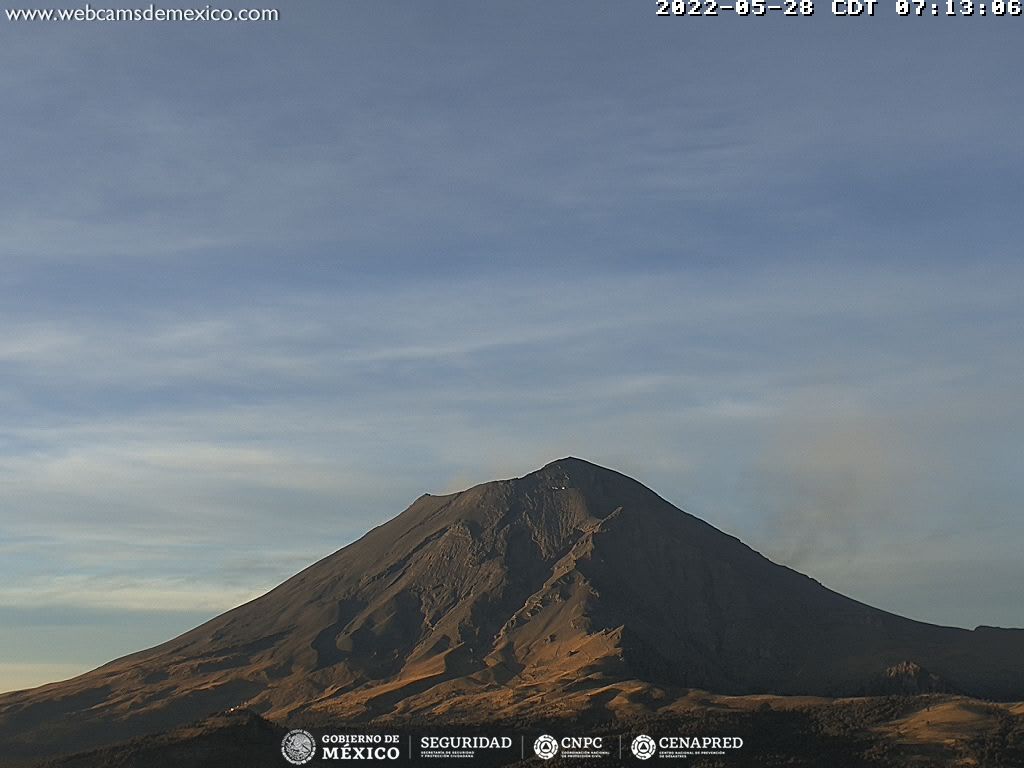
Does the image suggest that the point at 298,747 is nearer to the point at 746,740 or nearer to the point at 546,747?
the point at 546,747

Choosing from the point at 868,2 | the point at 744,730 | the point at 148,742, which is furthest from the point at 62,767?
the point at 868,2

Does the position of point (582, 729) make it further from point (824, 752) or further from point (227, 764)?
point (227, 764)

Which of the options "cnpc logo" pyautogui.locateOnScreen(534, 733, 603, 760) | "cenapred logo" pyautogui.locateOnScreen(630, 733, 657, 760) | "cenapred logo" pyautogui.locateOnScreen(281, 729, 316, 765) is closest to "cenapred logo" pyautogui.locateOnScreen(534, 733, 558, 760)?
"cnpc logo" pyautogui.locateOnScreen(534, 733, 603, 760)

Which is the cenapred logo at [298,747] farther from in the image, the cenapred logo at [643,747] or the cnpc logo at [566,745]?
the cenapred logo at [643,747]

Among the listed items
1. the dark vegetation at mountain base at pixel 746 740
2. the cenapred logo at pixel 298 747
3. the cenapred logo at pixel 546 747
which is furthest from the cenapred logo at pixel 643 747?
the cenapred logo at pixel 298 747

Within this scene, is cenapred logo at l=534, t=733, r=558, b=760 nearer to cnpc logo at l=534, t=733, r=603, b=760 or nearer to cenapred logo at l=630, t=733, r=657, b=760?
A: cnpc logo at l=534, t=733, r=603, b=760

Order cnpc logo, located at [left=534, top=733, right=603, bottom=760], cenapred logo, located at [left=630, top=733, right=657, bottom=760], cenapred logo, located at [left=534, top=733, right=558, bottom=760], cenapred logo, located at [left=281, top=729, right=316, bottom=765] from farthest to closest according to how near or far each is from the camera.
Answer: cenapred logo, located at [left=534, top=733, right=558, bottom=760]
cnpc logo, located at [left=534, top=733, right=603, bottom=760]
cenapred logo, located at [left=630, top=733, right=657, bottom=760]
cenapred logo, located at [left=281, top=729, right=316, bottom=765]

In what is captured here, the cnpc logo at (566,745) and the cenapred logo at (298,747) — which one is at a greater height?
the cenapred logo at (298,747)
